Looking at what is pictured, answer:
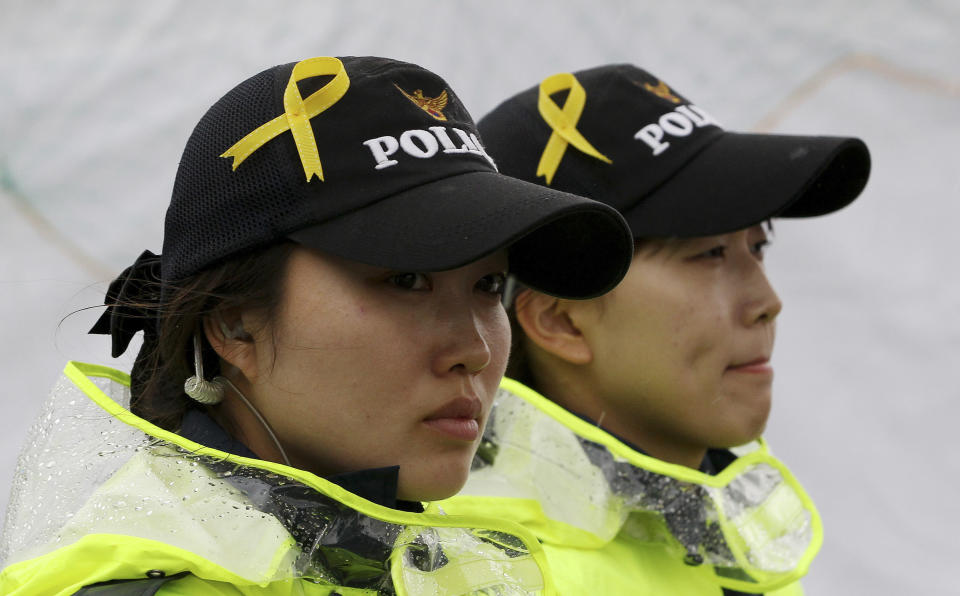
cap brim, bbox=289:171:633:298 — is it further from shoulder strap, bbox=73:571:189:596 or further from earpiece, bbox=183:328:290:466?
shoulder strap, bbox=73:571:189:596

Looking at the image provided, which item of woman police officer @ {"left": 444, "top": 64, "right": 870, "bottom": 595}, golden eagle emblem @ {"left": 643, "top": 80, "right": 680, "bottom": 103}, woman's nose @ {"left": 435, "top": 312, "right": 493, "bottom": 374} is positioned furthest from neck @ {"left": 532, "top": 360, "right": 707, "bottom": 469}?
woman's nose @ {"left": 435, "top": 312, "right": 493, "bottom": 374}

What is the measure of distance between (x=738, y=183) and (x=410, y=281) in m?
0.62

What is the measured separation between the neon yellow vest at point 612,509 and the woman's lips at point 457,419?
1.04ft

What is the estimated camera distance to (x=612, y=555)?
4.51 ft

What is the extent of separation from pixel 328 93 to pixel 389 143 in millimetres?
70

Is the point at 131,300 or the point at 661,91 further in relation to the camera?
the point at 661,91

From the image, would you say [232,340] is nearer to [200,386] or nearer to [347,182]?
[200,386]

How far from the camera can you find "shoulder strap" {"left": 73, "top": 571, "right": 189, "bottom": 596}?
833 millimetres

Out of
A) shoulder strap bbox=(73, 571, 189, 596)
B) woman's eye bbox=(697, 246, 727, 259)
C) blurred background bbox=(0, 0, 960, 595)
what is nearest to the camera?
shoulder strap bbox=(73, 571, 189, 596)

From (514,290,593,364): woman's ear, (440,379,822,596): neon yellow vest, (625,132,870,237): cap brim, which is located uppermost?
(625,132,870,237): cap brim

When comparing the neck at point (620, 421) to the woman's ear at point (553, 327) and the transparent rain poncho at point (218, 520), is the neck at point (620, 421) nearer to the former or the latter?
the woman's ear at point (553, 327)

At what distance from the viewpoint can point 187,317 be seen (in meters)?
0.98

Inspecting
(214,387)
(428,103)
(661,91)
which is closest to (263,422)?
(214,387)

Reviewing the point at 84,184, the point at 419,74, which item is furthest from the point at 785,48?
the point at 419,74
